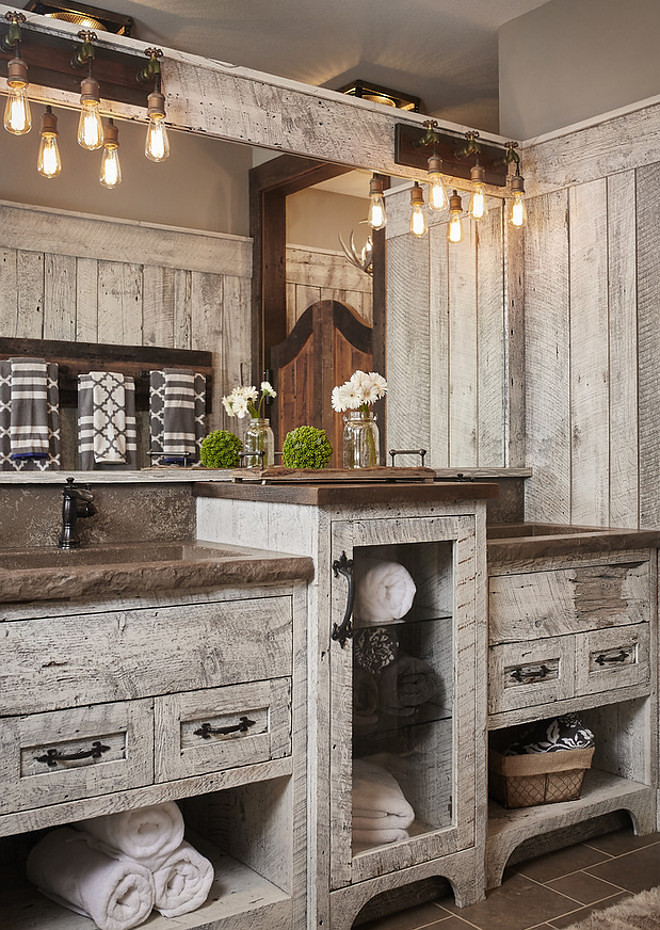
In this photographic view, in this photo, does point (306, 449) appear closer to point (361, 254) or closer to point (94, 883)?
point (361, 254)

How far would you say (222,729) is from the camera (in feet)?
5.96

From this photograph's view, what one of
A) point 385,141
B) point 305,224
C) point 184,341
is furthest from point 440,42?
point 184,341

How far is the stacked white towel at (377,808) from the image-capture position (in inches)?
79.0

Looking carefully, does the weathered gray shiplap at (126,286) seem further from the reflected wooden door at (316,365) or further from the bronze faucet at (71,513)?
the bronze faucet at (71,513)

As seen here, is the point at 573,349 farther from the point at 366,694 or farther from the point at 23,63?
the point at 23,63

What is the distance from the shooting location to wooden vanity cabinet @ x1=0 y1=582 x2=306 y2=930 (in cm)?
161

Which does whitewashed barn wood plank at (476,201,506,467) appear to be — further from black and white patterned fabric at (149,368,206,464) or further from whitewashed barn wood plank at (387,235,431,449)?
black and white patterned fabric at (149,368,206,464)

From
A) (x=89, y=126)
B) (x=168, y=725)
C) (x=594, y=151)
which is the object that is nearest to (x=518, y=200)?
(x=594, y=151)

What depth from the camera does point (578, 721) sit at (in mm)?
2668

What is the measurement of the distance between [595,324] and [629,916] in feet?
5.73

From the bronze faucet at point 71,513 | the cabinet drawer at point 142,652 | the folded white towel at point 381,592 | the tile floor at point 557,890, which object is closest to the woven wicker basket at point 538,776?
the tile floor at point 557,890

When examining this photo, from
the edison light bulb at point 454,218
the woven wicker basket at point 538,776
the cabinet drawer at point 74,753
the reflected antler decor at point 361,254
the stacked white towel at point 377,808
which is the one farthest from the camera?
the edison light bulb at point 454,218

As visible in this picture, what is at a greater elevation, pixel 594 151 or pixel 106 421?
pixel 594 151

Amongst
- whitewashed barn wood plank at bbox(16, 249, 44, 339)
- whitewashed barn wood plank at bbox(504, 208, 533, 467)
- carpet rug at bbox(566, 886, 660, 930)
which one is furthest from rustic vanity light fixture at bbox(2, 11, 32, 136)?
carpet rug at bbox(566, 886, 660, 930)
